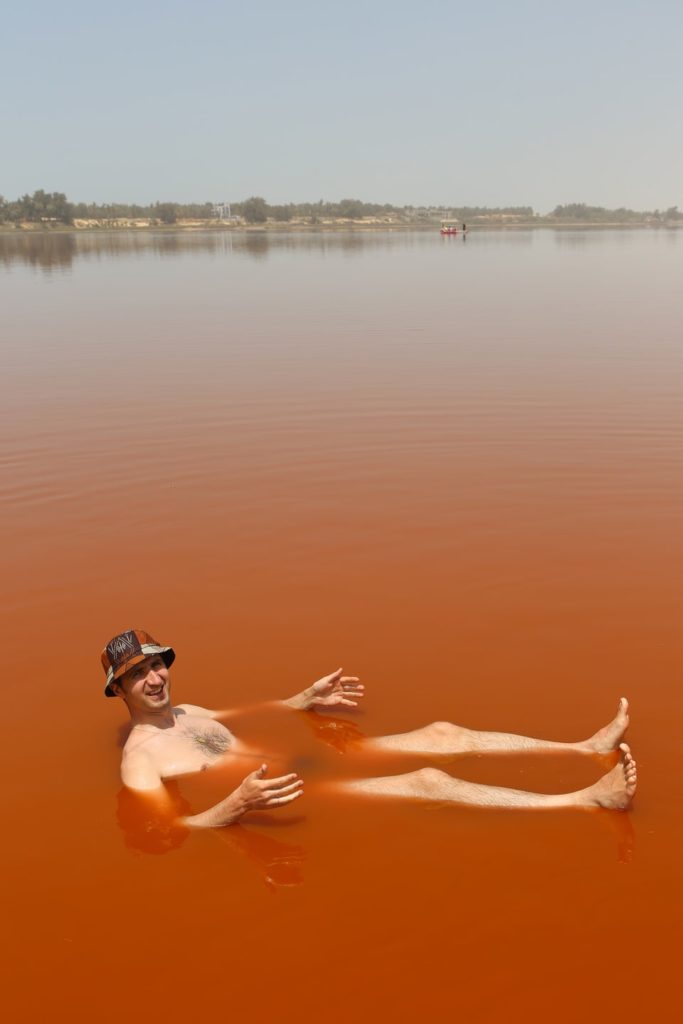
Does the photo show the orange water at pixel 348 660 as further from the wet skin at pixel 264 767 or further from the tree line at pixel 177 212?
the tree line at pixel 177 212

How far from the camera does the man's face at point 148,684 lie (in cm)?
500

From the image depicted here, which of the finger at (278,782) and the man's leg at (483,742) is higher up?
the finger at (278,782)

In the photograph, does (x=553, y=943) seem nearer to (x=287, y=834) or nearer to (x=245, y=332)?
(x=287, y=834)

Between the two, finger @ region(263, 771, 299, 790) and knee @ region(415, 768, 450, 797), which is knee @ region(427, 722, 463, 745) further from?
finger @ region(263, 771, 299, 790)

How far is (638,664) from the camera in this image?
20.8 feet

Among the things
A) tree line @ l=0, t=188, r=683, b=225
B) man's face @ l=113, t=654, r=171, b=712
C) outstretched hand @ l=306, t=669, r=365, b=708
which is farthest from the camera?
tree line @ l=0, t=188, r=683, b=225

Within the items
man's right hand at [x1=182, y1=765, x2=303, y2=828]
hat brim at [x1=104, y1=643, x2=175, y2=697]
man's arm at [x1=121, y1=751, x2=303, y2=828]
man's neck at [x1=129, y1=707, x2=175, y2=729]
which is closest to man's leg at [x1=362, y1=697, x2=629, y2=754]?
man's arm at [x1=121, y1=751, x2=303, y2=828]

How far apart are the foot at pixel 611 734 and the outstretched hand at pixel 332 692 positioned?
1472 mm

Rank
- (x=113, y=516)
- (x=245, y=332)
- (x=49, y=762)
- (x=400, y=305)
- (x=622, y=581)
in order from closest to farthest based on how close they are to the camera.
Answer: (x=49, y=762) → (x=622, y=581) → (x=113, y=516) → (x=245, y=332) → (x=400, y=305)

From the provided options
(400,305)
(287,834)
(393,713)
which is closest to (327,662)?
(393,713)

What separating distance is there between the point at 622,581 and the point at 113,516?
5114 mm

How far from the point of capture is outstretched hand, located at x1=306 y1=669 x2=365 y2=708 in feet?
18.9

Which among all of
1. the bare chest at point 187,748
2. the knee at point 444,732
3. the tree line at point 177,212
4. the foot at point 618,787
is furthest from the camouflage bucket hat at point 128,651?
the tree line at point 177,212

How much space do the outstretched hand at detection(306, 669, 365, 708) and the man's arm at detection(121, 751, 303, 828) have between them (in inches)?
30.9
